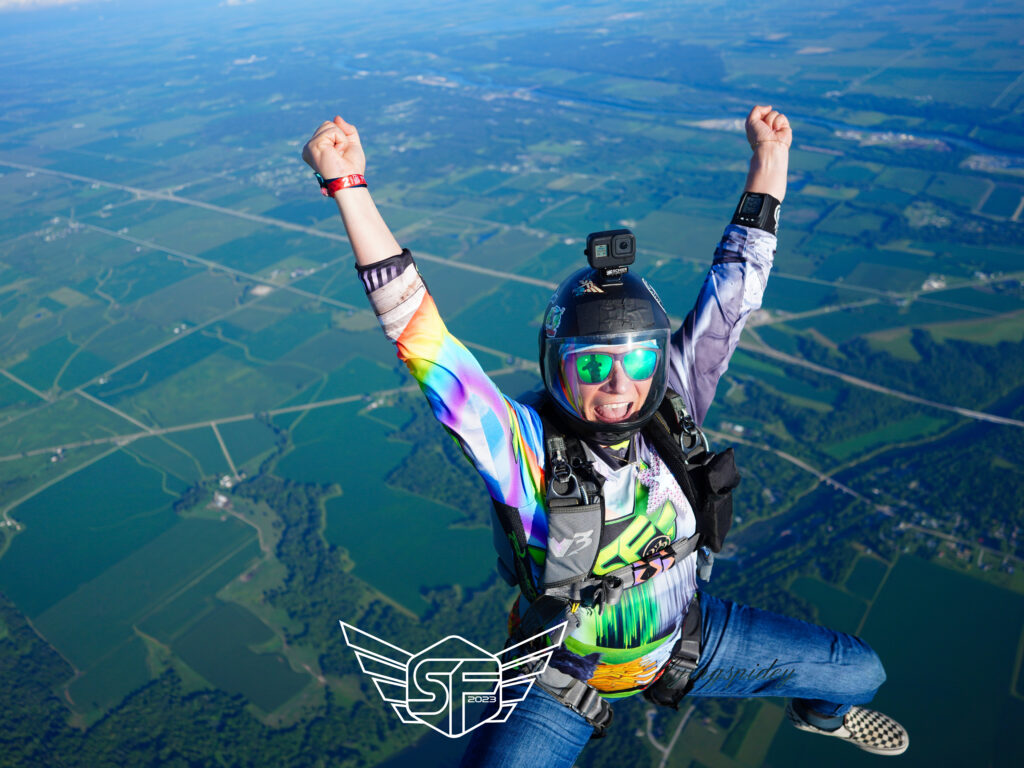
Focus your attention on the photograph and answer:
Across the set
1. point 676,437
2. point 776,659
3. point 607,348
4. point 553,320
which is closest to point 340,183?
point 553,320

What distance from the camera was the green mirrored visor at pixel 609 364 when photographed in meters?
3.22

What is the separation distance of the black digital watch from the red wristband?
7.88 feet

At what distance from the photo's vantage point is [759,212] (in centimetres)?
388

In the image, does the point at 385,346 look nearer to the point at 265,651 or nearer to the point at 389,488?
the point at 389,488

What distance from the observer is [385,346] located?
71.7 meters

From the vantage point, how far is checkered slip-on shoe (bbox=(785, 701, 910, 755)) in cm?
479

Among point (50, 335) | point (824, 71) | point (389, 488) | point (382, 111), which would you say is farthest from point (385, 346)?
point (824, 71)

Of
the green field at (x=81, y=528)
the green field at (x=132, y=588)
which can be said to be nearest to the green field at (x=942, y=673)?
the green field at (x=132, y=588)

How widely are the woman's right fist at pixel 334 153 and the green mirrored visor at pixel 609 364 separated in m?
1.44

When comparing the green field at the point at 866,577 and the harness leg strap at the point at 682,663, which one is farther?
the green field at the point at 866,577

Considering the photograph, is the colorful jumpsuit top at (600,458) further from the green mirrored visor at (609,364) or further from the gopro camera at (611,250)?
the gopro camera at (611,250)

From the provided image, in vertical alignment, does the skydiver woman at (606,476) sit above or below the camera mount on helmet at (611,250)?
below

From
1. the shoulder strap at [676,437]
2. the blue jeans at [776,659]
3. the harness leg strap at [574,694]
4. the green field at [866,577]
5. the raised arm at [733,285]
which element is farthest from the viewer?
the green field at [866,577]

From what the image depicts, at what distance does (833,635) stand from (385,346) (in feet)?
229
